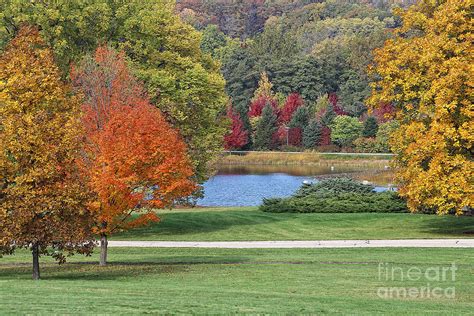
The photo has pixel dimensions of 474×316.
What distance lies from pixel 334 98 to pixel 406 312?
99.3 meters

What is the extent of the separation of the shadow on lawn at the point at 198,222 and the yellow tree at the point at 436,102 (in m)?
7.26

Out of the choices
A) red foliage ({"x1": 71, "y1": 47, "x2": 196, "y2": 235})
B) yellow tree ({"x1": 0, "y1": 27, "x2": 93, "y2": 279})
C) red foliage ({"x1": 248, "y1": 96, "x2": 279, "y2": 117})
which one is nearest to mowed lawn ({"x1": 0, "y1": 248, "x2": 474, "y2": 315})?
yellow tree ({"x1": 0, "y1": 27, "x2": 93, "y2": 279})

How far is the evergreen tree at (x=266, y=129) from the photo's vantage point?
9844 cm

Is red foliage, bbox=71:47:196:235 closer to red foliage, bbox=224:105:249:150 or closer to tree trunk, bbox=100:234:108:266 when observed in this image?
tree trunk, bbox=100:234:108:266

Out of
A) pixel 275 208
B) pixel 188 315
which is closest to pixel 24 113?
pixel 188 315

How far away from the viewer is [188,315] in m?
12.7

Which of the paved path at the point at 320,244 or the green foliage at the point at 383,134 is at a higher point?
the green foliage at the point at 383,134

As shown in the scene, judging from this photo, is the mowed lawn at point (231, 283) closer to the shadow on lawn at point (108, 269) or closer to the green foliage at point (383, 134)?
the shadow on lawn at point (108, 269)

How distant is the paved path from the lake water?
685 inches

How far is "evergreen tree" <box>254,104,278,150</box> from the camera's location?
98438 millimetres

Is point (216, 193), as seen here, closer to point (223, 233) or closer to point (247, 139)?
point (223, 233)

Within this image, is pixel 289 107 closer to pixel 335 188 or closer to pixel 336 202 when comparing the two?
pixel 335 188
